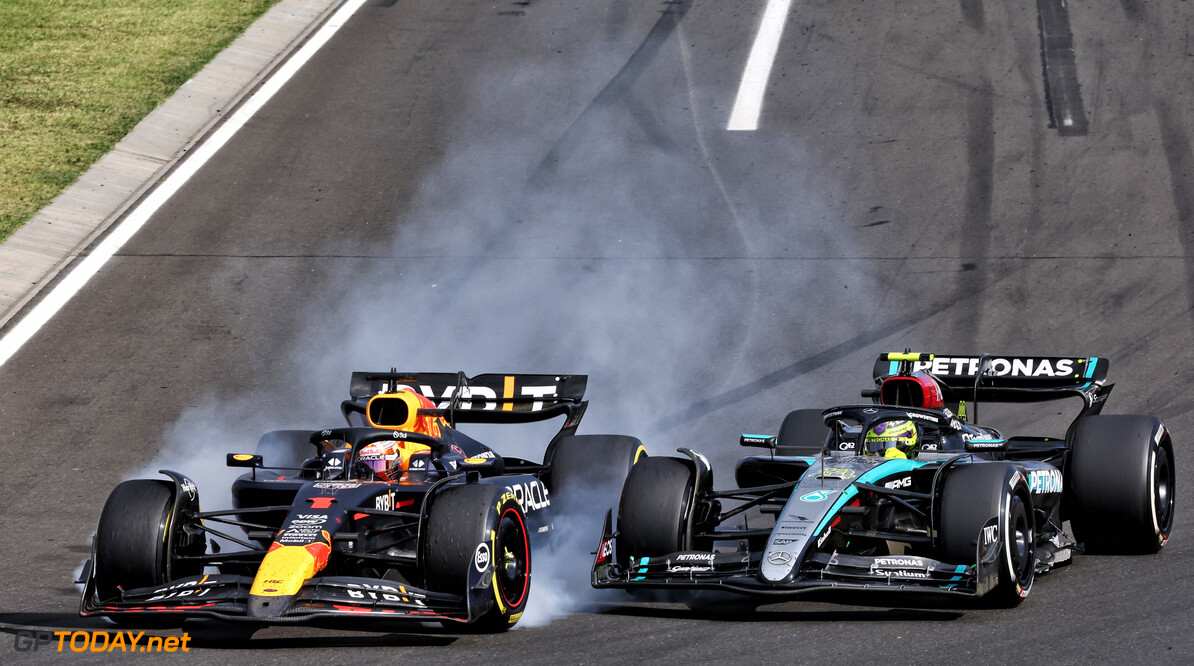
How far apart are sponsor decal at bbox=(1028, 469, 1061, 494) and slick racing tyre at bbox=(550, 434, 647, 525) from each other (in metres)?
2.82

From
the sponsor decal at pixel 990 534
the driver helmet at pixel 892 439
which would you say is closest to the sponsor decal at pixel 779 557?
the sponsor decal at pixel 990 534

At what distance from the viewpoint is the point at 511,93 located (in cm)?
2158

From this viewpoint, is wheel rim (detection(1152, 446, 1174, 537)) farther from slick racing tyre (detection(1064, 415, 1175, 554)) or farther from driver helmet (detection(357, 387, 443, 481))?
driver helmet (detection(357, 387, 443, 481))

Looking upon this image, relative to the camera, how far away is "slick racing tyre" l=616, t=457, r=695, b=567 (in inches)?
364

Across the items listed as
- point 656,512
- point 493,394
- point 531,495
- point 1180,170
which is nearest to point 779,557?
point 656,512

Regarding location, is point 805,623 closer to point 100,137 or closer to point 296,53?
point 100,137

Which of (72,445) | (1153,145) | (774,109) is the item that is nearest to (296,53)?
(774,109)

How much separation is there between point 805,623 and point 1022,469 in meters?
1.86

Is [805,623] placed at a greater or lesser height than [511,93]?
lesser

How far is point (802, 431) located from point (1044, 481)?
94.2 inches

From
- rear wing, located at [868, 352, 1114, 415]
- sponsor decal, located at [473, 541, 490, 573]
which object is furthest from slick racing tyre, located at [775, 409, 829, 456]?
sponsor decal, located at [473, 541, 490, 573]

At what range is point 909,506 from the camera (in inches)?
357

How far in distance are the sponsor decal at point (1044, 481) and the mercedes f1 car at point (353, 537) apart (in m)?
2.94

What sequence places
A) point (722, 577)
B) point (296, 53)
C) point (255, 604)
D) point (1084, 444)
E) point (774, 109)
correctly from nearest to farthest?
point (255, 604)
point (722, 577)
point (1084, 444)
point (774, 109)
point (296, 53)
